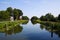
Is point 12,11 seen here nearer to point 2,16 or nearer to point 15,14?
point 15,14

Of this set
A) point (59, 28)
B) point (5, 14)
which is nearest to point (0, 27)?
point (59, 28)

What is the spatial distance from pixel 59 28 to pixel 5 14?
38993 mm

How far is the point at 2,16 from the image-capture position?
64.6m

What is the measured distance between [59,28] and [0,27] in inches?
476

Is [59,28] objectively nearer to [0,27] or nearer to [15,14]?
[0,27]

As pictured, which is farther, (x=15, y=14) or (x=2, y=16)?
(x=15, y=14)

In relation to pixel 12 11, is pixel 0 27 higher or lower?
lower

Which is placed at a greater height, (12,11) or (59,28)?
(12,11)

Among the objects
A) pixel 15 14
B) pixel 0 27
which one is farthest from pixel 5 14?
pixel 0 27

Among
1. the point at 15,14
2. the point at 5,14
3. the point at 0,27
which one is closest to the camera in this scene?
the point at 0,27

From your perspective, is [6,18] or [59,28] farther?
[6,18]

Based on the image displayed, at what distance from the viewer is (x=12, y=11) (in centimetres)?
9269

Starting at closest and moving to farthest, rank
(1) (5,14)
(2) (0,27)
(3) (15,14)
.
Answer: (2) (0,27)
(1) (5,14)
(3) (15,14)

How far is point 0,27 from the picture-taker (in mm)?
27516
